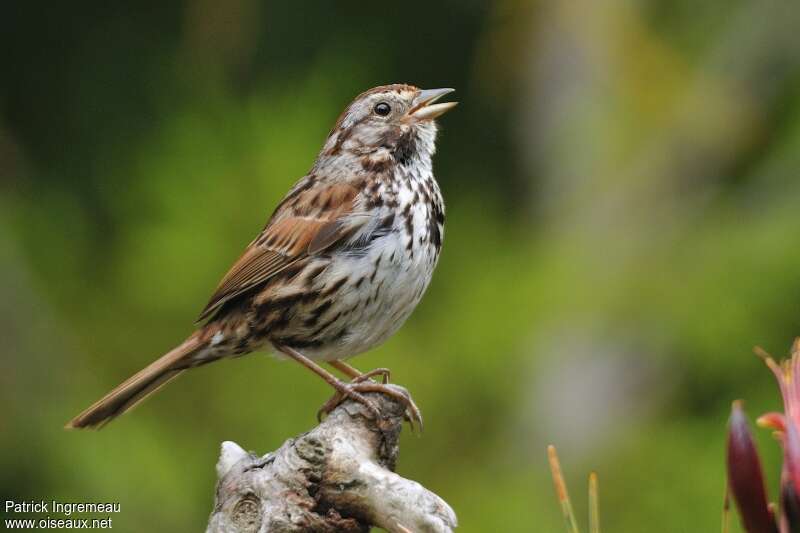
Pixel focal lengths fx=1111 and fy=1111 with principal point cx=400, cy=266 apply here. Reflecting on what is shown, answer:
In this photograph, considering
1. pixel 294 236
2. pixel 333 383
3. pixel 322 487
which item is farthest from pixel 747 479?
pixel 294 236

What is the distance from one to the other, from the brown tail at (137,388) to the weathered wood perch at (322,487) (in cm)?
84

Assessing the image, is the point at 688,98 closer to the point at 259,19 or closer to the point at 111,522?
the point at 259,19

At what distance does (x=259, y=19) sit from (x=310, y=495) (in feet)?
10.1

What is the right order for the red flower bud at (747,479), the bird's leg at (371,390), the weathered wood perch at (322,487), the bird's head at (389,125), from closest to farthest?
the red flower bud at (747,479), the weathered wood perch at (322,487), the bird's leg at (371,390), the bird's head at (389,125)

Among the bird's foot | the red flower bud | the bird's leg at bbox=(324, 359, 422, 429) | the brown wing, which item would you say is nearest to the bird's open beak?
the brown wing


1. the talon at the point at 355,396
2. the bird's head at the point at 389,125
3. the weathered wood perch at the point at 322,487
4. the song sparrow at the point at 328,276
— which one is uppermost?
the bird's head at the point at 389,125

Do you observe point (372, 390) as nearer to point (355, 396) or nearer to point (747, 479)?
point (355, 396)

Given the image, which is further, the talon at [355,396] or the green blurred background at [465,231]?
the green blurred background at [465,231]

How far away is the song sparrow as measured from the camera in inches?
115

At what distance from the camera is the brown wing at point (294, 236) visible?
302 cm

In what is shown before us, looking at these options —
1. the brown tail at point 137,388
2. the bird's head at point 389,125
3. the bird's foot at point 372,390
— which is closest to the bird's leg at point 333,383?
the bird's foot at point 372,390

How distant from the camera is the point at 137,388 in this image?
297 cm

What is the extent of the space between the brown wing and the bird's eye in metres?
0.33

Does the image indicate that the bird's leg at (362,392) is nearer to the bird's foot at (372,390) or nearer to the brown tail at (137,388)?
the bird's foot at (372,390)
